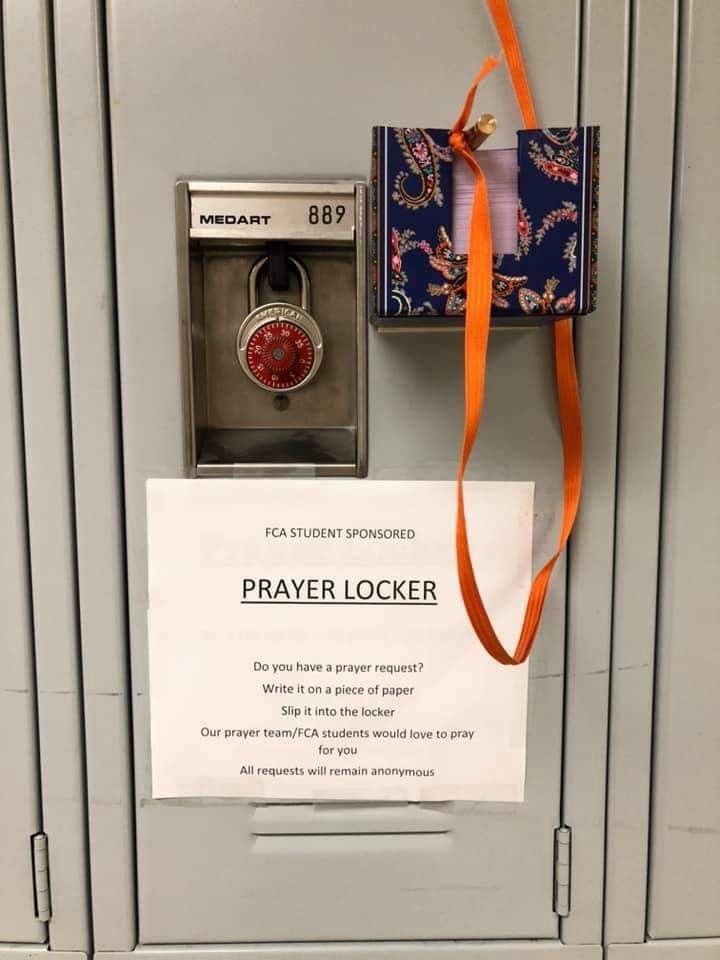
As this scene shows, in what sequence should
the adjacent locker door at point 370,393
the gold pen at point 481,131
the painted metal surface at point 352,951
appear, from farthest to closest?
1. the painted metal surface at point 352,951
2. the adjacent locker door at point 370,393
3. the gold pen at point 481,131

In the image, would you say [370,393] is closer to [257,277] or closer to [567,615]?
[257,277]

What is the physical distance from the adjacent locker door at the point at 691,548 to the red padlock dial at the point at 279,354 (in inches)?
16.8

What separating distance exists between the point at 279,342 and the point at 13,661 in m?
0.49

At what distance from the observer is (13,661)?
825 mm

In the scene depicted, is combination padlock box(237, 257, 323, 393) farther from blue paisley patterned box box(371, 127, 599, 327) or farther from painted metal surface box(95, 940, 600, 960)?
painted metal surface box(95, 940, 600, 960)

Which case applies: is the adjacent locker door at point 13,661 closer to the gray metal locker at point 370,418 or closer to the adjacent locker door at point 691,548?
the gray metal locker at point 370,418

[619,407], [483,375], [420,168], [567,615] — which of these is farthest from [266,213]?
[567,615]

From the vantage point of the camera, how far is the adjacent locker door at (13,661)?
787 mm

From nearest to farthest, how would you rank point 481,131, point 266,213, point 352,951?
Result: point 481,131 < point 266,213 < point 352,951

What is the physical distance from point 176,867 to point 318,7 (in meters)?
1.01

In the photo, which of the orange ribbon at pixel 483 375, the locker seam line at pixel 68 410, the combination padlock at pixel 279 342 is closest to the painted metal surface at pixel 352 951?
the locker seam line at pixel 68 410

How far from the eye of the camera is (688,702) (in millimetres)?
843

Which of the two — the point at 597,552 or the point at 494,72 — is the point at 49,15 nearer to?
the point at 494,72

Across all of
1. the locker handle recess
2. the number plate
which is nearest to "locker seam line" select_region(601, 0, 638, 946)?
the locker handle recess
